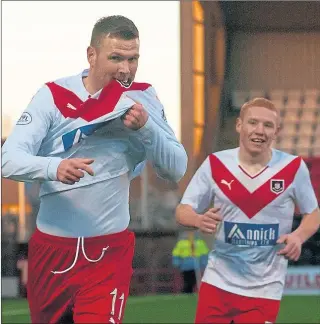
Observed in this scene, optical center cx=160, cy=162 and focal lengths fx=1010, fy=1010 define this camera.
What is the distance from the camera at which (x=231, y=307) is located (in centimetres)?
365

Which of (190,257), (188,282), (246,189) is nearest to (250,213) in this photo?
(246,189)

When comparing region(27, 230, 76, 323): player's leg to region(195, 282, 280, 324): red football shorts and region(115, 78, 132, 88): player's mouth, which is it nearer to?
region(115, 78, 132, 88): player's mouth

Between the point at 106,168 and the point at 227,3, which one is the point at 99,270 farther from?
the point at 227,3

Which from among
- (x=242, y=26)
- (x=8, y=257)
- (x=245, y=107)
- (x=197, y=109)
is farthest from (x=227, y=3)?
(x=245, y=107)

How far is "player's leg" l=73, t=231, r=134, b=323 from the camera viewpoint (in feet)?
9.39

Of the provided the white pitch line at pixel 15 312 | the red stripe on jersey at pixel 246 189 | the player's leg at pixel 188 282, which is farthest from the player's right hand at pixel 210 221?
the player's leg at pixel 188 282

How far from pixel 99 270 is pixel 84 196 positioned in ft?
0.71

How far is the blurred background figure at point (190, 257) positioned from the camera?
31.7 ft

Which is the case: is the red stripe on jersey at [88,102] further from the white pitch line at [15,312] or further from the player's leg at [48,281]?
the white pitch line at [15,312]

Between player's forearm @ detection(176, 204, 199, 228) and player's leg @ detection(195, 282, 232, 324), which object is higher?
player's forearm @ detection(176, 204, 199, 228)

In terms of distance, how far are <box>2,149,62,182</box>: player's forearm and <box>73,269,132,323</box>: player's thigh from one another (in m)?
0.39

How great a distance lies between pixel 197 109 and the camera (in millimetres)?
10086

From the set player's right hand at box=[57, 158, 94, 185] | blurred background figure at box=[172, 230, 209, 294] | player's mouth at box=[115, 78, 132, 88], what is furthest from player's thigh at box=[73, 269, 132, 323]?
blurred background figure at box=[172, 230, 209, 294]

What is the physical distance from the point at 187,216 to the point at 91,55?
0.78 metres
